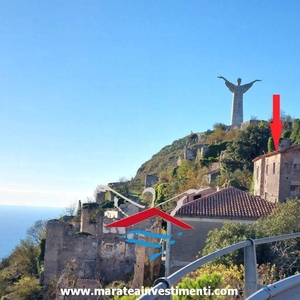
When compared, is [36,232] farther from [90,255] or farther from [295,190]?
[295,190]

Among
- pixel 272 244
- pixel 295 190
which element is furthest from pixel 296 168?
pixel 272 244

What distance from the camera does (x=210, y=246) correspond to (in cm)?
1404

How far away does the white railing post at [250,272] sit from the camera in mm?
3027

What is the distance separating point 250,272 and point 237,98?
58.3 meters

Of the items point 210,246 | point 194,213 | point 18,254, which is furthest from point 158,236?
point 18,254

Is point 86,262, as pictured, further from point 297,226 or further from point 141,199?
point 141,199

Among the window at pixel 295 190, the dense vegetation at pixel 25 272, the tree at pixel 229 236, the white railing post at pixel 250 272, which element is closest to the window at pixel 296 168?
the window at pixel 295 190

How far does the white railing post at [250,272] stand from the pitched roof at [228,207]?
45.1 feet

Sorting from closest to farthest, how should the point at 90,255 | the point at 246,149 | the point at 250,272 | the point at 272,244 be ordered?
1. the point at 250,272
2. the point at 272,244
3. the point at 90,255
4. the point at 246,149

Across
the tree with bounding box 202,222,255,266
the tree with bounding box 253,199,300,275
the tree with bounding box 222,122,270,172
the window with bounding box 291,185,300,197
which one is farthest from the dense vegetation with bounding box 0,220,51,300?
the tree with bounding box 222,122,270,172

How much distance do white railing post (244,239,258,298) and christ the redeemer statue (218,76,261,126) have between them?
5686cm

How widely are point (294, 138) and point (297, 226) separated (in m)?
21.3

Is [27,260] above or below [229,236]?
below

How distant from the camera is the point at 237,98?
59500mm
